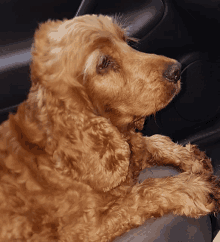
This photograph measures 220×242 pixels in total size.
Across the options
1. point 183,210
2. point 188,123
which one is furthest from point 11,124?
point 188,123

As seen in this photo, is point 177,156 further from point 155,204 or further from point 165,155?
point 155,204

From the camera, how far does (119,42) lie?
1.67 meters

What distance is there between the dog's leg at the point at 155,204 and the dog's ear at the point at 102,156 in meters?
0.19

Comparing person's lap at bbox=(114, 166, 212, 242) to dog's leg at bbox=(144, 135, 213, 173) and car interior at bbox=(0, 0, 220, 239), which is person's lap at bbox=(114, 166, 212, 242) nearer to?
dog's leg at bbox=(144, 135, 213, 173)

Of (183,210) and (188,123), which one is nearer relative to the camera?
(183,210)

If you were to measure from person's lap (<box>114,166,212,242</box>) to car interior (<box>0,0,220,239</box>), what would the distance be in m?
0.62

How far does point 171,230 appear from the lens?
1499 millimetres

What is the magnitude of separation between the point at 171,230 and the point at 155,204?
163mm

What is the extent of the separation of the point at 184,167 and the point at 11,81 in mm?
1639

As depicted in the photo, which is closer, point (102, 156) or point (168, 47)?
point (102, 156)

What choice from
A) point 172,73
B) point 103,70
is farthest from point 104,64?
point 172,73

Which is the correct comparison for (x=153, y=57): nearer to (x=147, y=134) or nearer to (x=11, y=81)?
(x=147, y=134)

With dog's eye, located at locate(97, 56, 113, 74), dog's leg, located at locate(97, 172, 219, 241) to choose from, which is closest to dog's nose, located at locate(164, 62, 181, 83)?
dog's eye, located at locate(97, 56, 113, 74)

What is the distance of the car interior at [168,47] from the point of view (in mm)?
2193
